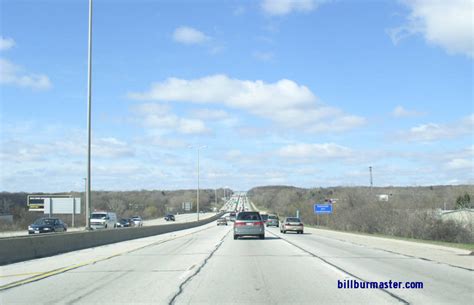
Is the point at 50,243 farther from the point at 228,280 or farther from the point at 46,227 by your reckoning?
the point at 46,227

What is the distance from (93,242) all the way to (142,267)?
14985mm

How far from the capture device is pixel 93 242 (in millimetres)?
31453

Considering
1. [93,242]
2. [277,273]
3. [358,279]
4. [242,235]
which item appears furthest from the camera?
[242,235]

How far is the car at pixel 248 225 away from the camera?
37.5m

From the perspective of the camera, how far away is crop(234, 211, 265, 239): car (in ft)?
123

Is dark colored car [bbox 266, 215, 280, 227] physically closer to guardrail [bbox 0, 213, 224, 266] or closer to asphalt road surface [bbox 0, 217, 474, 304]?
guardrail [bbox 0, 213, 224, 266]

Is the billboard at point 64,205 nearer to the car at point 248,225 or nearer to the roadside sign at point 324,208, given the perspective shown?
the roadside sign at point 324,208

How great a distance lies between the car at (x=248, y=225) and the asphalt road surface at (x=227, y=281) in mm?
16904

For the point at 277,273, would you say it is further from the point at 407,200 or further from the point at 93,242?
the point at 407,200

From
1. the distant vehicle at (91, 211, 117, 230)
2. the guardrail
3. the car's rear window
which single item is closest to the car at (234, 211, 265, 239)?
the car's rear window

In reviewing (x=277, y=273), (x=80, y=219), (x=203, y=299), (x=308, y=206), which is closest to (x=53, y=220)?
(x=277, y=273)

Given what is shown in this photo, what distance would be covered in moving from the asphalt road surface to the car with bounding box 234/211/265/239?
1690 cm
